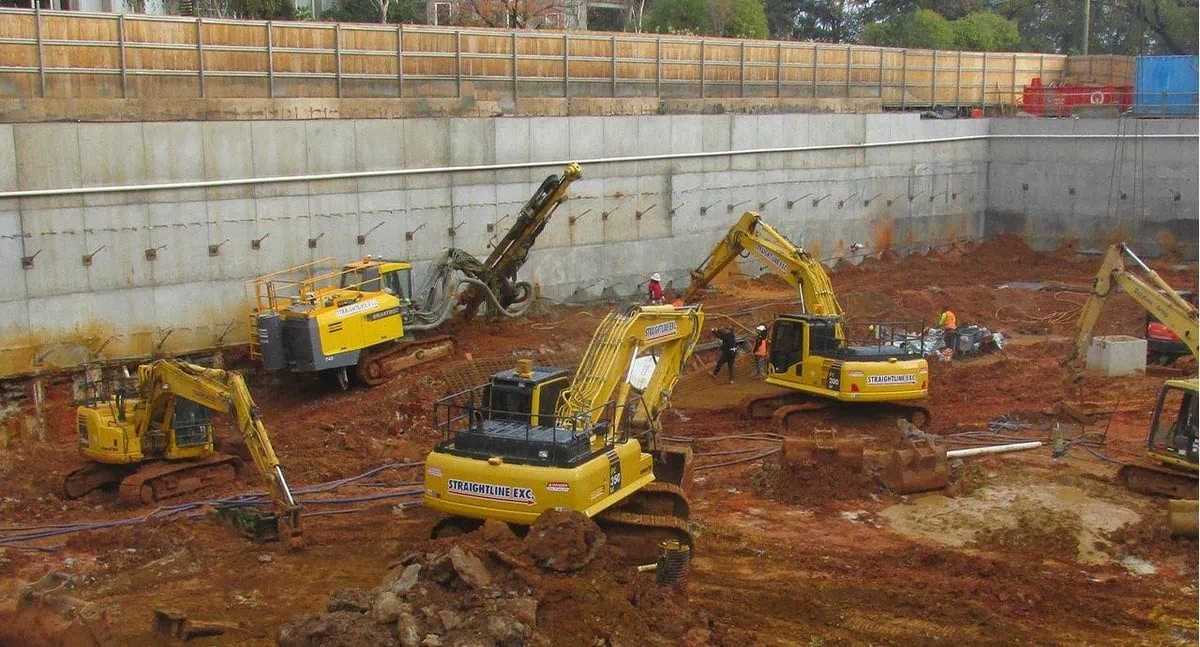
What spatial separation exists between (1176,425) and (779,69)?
22000 millimetres

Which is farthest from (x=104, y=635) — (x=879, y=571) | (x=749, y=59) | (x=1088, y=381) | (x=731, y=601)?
(x=749, y=59)

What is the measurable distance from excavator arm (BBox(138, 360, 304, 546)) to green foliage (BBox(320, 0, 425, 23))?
2320 cm

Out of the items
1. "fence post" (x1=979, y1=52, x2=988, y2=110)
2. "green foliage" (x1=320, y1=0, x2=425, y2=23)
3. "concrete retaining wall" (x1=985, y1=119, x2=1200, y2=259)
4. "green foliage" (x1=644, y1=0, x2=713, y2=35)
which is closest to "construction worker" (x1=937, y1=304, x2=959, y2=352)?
"concrete retaining wall" (x1=985, y1=119, x2=1200, y2=259)

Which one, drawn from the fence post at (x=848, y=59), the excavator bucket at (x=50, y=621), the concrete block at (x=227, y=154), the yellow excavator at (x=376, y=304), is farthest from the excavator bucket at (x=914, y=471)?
the fence post at (x=848, y=59)

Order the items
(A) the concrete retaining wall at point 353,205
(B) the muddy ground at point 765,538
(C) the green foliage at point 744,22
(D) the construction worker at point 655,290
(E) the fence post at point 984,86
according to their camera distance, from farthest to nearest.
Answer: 1. (C) the green foliage at point 744,22
2. (E) the fence post at point 984,86
3. (D) the construction worker at point 655,290
4. (A) the concrete retaining wall at point 353,205
5. (B) the muddy ground at point 765,538

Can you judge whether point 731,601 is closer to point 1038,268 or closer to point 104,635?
point 104,635

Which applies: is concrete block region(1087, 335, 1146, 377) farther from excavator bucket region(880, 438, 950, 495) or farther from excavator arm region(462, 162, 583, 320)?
excavator arm region(462, 162, 583, 320)

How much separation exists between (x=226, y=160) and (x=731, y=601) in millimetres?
15142

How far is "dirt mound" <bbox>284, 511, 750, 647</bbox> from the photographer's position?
1188 cm

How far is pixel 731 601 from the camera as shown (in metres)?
14.6

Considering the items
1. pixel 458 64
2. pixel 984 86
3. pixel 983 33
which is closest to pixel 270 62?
pixel 458 64

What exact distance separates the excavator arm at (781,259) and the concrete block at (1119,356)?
609 cm

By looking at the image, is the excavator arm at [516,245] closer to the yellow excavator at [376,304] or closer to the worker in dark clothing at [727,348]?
the yellow excavator at [376,304]

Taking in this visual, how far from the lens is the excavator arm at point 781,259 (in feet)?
76.8
